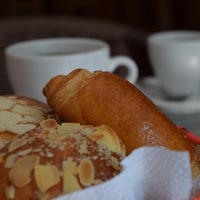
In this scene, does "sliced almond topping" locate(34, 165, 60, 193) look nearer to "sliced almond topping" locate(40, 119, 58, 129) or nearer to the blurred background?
"sliced almond topping" locate(40, 119, 58, 129)

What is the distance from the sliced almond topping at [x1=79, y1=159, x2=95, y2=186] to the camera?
13.6 inches

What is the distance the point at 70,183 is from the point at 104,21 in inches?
58.6

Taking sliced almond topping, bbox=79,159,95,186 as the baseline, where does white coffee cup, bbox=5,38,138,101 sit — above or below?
below

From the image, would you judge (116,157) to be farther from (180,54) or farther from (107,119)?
(180,54)

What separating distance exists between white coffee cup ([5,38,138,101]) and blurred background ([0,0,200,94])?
50mm

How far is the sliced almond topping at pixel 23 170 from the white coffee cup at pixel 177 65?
1.77ft

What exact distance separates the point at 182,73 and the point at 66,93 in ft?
1.59

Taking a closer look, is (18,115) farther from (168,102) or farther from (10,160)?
(168,102)

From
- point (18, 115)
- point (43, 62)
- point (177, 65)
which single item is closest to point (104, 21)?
point (177, 65)

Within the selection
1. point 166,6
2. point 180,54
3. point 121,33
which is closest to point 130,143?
point 180,54

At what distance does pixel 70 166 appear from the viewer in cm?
35

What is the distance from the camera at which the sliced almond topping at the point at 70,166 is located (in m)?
0.35

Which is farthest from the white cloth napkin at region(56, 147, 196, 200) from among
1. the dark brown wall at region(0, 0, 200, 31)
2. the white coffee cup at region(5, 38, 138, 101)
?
the dark brown wall at region(0, 0, 200, 31)

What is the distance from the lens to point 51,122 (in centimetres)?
39
